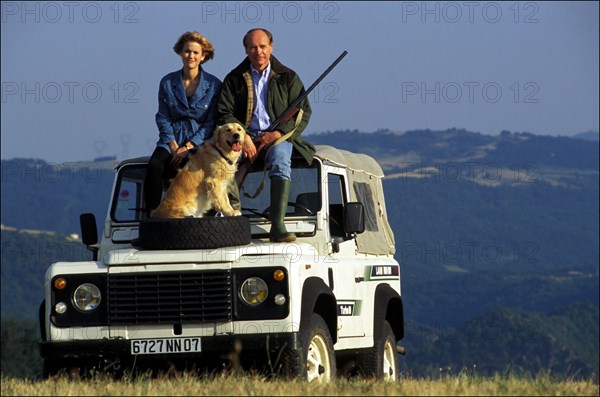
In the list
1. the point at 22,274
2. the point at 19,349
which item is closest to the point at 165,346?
the point at 19,349

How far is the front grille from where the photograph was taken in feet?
32.8

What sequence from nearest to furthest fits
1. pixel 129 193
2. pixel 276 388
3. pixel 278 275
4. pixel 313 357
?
pixel 276 388 < pixel 278 275 < pixel 313 357 < pixel 129 193

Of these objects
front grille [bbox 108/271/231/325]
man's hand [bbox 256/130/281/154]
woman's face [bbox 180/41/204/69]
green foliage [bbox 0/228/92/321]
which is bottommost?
green foliage [bbox 0/228/92/321]

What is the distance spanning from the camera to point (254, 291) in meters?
10.0

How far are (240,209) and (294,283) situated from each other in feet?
5.44

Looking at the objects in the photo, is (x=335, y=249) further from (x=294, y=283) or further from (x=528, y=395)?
(x=528, y=395)

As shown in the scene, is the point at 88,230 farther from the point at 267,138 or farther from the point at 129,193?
the point at 267,138

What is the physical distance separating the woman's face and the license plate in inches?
102

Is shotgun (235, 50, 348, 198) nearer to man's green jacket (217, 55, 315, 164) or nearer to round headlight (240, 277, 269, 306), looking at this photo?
man's green jacket (217, 55, 315, 164)

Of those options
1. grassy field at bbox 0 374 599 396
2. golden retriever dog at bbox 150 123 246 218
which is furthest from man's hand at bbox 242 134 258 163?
grassy field at bbox 0 374 599 396

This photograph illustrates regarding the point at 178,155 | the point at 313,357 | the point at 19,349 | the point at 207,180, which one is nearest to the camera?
the point at 313,357

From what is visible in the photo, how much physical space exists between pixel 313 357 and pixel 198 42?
2.86 m

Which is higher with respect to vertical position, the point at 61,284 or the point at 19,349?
the point at 61,284

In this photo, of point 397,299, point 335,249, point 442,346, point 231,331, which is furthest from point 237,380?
point 442,346
